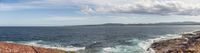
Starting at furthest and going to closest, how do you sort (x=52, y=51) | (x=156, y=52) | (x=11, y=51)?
(x=156, y=52) < (x=52, y=51) < (x=11, y=51)

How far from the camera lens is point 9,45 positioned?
19.3 metres

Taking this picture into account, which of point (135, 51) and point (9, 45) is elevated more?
point (9, 45)

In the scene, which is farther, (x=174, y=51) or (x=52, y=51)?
(x=174, y=51)

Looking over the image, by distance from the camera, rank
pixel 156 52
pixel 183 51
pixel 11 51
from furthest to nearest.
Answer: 1. pixel 156 52
2. pixel 183 51
3. pixel 11 51

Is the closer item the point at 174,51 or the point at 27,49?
the point at 27,49

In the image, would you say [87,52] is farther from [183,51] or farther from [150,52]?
[183,51]

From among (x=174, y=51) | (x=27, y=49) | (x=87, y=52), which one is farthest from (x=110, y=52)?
(x=27, y=49)

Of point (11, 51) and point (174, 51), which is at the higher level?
point (11, 51)

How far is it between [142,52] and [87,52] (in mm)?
6978

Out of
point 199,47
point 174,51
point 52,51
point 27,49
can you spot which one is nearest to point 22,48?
point 27,49

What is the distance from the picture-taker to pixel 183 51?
32.7 m

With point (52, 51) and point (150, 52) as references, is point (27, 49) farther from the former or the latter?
point (150, 52)

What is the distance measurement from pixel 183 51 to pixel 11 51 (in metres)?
19.7

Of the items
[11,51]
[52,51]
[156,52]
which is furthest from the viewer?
[156,52]
